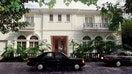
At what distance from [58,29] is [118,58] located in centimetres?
1275

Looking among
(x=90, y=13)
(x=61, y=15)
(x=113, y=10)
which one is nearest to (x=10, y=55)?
(x=61, y=15)

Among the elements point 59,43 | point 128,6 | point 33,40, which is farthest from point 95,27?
point 128,6

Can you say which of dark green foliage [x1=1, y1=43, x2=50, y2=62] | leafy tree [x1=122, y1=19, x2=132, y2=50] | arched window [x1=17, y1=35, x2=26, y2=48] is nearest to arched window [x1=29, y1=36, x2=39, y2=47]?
arched window [x1=17, y1=35, x2=26, y2=48]

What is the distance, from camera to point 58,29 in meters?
31.8

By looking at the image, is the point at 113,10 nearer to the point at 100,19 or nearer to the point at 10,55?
the point at 10,55

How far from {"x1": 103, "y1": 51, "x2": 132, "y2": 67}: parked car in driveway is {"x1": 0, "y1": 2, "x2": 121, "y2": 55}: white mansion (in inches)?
442

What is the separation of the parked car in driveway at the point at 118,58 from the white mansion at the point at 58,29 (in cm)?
1124

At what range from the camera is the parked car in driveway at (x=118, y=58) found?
68.3 feet

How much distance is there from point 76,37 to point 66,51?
242 cm

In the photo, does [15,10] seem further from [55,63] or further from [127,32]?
[127,32]

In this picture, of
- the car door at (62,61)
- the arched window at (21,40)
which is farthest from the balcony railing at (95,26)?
the car door at (62,61)

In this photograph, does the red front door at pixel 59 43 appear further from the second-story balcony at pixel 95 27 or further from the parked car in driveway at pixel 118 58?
the parked car in driveway at pixel 118 58

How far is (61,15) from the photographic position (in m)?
32.1

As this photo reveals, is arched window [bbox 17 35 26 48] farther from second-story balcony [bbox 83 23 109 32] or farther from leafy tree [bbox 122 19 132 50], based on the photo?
leafy tree [bbox 122 19 132 50]
